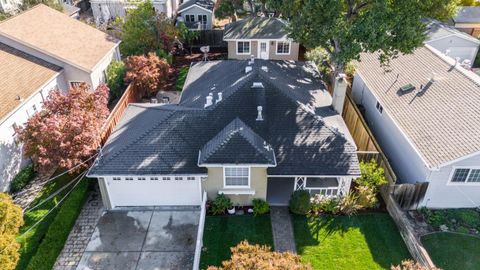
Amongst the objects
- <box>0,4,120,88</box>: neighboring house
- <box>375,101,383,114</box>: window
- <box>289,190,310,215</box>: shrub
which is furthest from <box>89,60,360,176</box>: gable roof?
Answer: <box>0,4,120,88</box>: neighboring house

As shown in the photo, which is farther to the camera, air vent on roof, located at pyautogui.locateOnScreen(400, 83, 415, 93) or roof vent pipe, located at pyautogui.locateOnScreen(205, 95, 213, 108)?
air vent on roof, located at pyautogui.locateOnScreen(400, 83, 415, 93)

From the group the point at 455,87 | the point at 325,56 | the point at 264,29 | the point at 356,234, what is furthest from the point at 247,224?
the point at 264,29

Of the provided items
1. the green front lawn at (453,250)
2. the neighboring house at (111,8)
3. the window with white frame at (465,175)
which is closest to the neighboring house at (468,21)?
the window with white frame at (465,175)

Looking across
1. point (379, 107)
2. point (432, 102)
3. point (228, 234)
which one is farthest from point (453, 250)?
point (228, 234)

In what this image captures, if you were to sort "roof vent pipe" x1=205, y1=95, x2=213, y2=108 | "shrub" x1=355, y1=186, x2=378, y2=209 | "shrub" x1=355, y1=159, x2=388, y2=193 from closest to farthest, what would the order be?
"shrub" x1=355, y1=186, x2=378, y2=209
"shrub" x1=355, y1=159, x2=388, y2=193
"roof vent pipe" x1=205, y1=95, x2=213, y2=108

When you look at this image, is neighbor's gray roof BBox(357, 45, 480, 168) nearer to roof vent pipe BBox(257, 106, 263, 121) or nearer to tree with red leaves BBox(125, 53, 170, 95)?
roof vent pipe BBox(257, 106, 263, 121)

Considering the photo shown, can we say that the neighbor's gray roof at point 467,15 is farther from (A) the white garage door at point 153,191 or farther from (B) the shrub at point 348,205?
(A) the white garage door at point 153,191

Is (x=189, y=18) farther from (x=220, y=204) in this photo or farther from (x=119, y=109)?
(x=220, y=204)

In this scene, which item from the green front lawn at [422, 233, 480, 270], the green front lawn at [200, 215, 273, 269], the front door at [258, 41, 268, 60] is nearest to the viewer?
the green front lawn at [422, 233, 480, 270]
